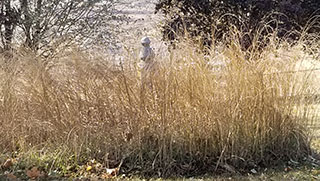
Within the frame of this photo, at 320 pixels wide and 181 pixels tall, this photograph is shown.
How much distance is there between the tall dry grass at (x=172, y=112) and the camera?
3459mm

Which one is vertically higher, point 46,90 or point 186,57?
point 186,57

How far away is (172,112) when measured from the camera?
3.50 metres

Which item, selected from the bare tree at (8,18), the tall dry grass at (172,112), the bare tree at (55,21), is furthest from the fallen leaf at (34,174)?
the bare tree at (8,18)

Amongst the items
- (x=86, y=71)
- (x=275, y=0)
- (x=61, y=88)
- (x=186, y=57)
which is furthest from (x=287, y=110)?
(x=275, y=0)

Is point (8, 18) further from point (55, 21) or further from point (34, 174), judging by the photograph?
point (34, 174)

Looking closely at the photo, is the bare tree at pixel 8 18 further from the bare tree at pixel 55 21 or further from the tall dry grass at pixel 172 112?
the tall dry grass at pixel 172 112

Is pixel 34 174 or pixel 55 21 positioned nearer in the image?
pixel 34 174

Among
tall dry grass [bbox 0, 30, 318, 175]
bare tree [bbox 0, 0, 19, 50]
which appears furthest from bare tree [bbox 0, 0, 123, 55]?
tall dry grass [bbox 0, 30, 318, 175]

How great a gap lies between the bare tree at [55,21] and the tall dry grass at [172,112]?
10.3 ft

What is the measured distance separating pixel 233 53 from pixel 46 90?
195 cm

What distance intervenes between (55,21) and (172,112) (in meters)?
4.80

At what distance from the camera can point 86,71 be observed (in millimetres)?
3639

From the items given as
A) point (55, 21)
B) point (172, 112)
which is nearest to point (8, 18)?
point (55, 21)

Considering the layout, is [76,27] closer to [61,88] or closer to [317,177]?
[61,88]
